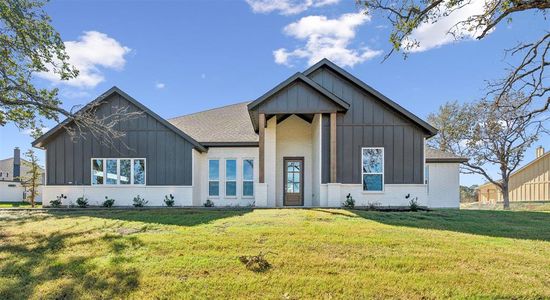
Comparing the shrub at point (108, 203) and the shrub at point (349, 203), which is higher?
the shrub at point (349, 203)

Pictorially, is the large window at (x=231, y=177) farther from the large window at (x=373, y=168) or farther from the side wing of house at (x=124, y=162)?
the large window at (x=373, y=168)

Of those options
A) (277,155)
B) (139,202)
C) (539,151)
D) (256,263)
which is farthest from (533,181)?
(256,263)

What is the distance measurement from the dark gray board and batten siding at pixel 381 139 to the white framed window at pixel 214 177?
5655 mm

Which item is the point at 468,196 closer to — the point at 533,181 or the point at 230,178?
the point at 533,181

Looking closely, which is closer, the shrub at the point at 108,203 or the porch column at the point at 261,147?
the porch column at the point at 261,147

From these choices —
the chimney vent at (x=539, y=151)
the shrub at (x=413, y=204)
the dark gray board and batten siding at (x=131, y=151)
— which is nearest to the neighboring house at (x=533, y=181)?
the chimney vent at (x=539, y=151)

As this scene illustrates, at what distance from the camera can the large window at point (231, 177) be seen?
17.0 metres

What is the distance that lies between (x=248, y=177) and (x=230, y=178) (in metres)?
0.85

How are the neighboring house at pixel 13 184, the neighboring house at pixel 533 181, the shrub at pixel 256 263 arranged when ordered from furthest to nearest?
the neighboring house at pixel 13 184
the neighboring house at pixel 533 181
the shrub at pixel 256 263

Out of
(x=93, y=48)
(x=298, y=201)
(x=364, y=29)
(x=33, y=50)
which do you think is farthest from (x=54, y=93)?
(x=364, y=29)

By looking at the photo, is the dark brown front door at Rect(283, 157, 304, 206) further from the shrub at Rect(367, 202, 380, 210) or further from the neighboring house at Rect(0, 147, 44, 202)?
the neighboring house at Rect(0, 147, 44, 202)

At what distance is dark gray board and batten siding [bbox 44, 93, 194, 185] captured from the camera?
50.9 ft


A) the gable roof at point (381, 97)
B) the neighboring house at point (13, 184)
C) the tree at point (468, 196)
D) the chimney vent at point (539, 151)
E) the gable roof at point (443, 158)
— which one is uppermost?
the gable roof at point (381, 97)

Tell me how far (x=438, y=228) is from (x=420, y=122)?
5817 millimetres
